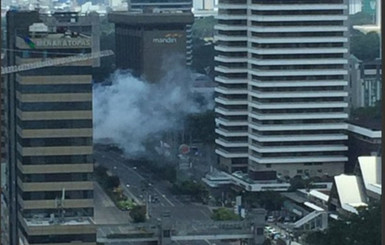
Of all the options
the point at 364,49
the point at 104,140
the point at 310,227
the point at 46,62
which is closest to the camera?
the point at 46,62

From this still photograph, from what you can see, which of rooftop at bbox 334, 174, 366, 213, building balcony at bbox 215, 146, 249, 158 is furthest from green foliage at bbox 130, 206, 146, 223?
building balcony at bbox 215, 146, 249, 158

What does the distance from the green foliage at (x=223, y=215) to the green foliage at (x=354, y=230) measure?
0.75 m

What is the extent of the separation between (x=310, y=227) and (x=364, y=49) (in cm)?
185

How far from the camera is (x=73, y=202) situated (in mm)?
4180

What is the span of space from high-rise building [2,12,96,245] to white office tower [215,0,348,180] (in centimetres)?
217

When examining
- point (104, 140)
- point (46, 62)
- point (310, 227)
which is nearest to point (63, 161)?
point (46, 62)

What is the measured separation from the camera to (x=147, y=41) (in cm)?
586

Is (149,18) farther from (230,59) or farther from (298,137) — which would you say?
(298,137)

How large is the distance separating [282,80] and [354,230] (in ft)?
9.27

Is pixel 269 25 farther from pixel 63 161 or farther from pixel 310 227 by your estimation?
pixel 63 161

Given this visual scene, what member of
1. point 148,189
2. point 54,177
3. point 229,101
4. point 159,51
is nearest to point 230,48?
point 229,101

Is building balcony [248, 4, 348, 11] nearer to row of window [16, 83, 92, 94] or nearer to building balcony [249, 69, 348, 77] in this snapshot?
building balcony [249, 69, 348, 77]

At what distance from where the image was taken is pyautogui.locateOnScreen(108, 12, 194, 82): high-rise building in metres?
5.84

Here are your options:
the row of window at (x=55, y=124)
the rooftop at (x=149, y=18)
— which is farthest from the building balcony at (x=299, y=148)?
the row of window at (x=55, y=124)
